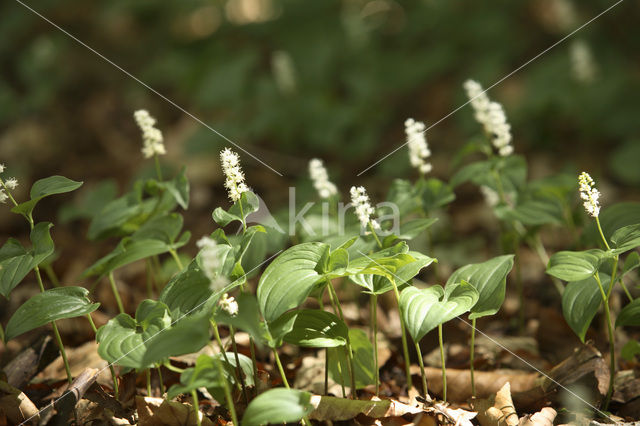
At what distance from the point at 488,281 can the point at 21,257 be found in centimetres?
176

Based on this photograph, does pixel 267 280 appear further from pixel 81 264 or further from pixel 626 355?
pixel 81 264

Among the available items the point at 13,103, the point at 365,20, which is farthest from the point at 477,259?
the point at 13,103

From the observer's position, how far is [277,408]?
1.58 metres

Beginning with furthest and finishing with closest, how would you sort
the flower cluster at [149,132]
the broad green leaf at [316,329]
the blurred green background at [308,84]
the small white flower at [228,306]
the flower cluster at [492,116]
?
1. the blurred green background at [308,84]
2. the flower cluster at [492,116]
3. the flower cluster at [149,132]
4. the broad green leaf at [316,329]
5. the small white flower at [228,306]

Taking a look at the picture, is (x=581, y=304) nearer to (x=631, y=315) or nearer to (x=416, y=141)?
(x=631, y=315)

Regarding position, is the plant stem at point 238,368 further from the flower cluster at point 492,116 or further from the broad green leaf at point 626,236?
the flower cluster at point 492,116

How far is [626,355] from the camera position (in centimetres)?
231

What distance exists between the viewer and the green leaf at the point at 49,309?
1857mm

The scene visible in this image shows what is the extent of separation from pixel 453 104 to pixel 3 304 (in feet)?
15.1

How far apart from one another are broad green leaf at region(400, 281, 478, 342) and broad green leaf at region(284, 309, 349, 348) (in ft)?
0.88

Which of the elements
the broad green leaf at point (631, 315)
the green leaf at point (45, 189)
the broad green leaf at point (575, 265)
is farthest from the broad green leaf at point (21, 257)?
the broad green leaf at point (631, 315)

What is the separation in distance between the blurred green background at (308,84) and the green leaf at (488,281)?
2.82m

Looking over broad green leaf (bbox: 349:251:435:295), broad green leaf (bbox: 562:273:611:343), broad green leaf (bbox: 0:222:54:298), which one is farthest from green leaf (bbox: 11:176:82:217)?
broad green leaf (bbox: 562:273:611:343)

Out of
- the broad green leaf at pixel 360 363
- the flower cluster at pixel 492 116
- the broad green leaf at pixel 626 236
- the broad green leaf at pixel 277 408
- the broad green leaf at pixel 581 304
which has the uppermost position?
the flower cluster at pixel 492 116
